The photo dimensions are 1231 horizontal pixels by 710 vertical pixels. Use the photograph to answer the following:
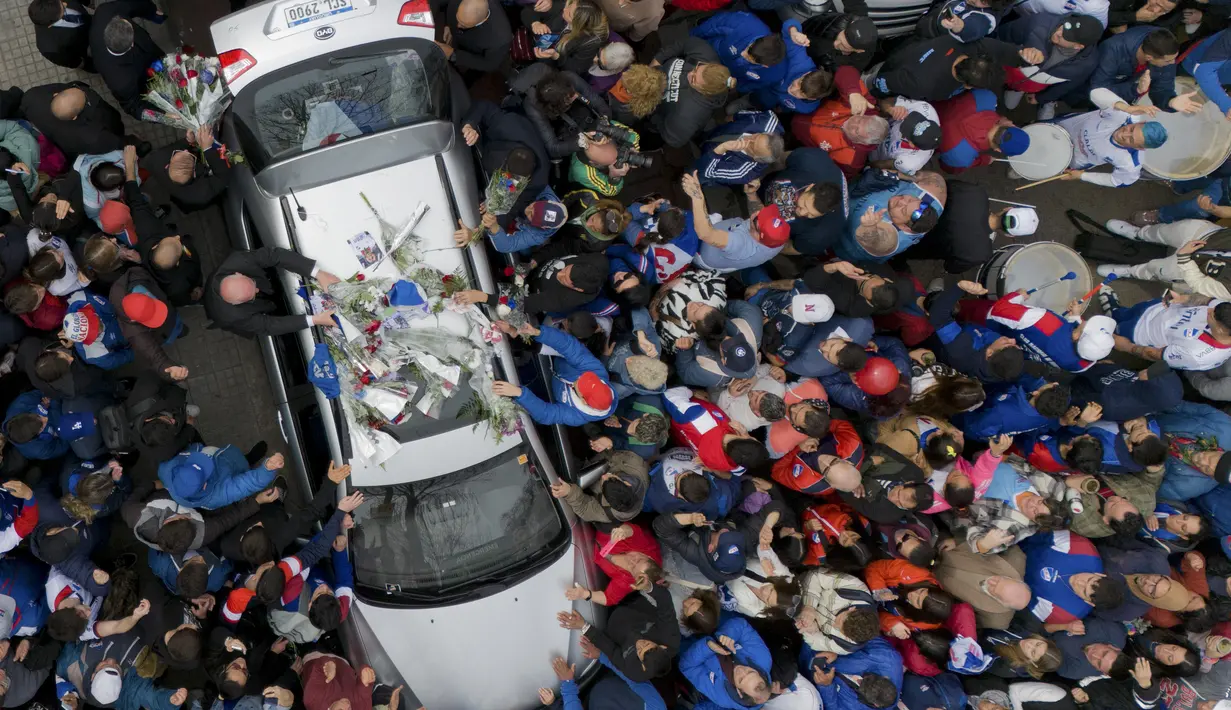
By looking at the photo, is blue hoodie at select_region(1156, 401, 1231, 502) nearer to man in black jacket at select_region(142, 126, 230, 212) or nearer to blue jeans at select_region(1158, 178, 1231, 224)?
blue jeans at select_region(1158, 178, 1231, 224)

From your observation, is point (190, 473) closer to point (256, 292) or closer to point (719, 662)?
point (256, 292)

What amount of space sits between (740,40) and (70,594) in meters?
5.13

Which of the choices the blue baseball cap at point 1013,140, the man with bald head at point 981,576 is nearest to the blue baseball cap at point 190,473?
the man with bald head at point 981,576

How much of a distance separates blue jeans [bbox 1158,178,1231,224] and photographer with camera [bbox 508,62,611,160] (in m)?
4.46

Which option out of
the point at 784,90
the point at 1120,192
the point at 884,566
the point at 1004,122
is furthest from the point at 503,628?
the point at 1120,192

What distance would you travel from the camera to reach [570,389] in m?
4.64

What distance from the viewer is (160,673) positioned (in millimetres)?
4559

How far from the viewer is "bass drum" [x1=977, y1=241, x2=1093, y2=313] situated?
543cm

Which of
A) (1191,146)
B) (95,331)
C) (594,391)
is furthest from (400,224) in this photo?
(1191,146)

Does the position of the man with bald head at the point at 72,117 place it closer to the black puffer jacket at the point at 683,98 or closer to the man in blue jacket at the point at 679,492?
the black puffer jacket at the point at 683,98

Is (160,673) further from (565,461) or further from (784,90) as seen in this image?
(784,90)

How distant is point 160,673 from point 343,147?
327 centimetres

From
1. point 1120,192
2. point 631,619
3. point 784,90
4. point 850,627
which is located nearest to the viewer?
point 850,627

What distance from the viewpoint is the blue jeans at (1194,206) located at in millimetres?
5590
